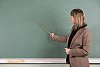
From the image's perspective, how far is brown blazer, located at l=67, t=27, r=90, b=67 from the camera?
226cm

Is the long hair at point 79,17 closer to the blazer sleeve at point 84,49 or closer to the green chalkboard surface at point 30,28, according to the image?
the blazer sleeve at point 84,49

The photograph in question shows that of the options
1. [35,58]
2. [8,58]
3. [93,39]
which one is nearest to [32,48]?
[35,58]

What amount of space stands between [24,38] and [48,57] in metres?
0.42

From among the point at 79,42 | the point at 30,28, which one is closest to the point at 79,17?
the point at 79,42

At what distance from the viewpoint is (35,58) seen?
2.83 m

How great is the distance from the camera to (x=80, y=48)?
2322 millimetres

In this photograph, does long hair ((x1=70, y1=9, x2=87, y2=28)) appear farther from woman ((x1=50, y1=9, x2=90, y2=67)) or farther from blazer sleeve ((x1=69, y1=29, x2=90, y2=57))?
blazer sleeve ((x1=69, y1=29, x2=90, y2=57))

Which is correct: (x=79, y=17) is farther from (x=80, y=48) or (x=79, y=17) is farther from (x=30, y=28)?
(x=30, y=28)

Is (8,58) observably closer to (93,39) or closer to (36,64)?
(36,64)

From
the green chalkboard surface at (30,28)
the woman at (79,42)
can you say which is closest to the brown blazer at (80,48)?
the woman at (79,42)

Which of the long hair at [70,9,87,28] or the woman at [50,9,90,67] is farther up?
the long hair at [70,9,87,28]

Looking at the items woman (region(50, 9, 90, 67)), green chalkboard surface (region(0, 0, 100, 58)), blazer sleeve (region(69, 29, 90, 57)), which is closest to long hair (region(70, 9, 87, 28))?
woman (region(50, 9, 90, 67))

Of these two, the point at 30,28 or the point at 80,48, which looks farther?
the point at 30,28

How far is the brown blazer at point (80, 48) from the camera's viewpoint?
2.26 m
